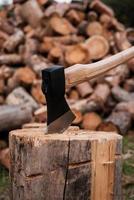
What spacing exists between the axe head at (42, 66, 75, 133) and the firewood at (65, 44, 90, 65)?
523cm

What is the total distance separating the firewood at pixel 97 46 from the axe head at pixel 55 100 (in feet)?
18.5

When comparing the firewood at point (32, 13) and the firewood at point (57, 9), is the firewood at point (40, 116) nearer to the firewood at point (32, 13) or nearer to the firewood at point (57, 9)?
the firewood at point (57, 9)

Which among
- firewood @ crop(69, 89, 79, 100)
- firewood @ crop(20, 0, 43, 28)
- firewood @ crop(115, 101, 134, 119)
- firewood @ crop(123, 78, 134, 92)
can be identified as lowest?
firewood @ crop(115, 101, 134, 119)

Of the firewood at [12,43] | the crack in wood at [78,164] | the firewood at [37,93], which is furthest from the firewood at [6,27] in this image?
the crack in wood at [78,164]

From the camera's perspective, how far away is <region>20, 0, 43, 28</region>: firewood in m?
9.65

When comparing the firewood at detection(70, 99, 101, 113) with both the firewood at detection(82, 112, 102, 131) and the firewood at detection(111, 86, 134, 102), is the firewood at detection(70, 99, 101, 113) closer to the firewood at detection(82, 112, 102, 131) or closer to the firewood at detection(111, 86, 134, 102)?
the firewood at detection(82, 112, 102, 131)

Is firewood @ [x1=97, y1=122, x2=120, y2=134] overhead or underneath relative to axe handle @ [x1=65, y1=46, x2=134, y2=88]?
underneath

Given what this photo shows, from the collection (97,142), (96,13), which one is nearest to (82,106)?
(96,13)

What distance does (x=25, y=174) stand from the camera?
2754mm

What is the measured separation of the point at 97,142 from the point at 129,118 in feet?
13.6

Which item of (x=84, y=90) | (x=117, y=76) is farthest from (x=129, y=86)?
(x=84, y=90)

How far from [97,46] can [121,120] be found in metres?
2.42

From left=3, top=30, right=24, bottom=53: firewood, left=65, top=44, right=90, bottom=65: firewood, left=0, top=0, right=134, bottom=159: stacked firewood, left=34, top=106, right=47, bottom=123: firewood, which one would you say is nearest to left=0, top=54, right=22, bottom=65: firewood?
left=0, top=0, right=134, bottom=159: stacked firewood

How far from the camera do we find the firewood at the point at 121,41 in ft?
29.6
